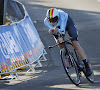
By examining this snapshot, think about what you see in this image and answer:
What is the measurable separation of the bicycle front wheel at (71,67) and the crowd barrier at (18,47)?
246 centimetres

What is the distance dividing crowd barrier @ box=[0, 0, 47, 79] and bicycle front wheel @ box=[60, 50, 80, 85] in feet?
8.07

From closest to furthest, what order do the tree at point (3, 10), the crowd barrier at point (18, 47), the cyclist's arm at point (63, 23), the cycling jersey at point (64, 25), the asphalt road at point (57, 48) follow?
the cyclist's arm at point (63, 23)
the cycling jersey at point (64, 25)
the asphalt road at point (57, 48)
the crowd barrier at point (18, 47)
the tree at point (3, 10)

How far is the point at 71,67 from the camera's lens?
365 inches

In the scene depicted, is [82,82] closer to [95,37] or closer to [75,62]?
[75,62]

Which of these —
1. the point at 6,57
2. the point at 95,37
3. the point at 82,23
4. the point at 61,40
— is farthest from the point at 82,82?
→ the point at 82,23

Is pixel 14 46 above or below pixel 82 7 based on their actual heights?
above

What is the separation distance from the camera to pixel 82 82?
9711 mm

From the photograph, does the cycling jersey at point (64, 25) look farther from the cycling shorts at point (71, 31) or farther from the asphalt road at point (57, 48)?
the asphalt road at point (57, 48)

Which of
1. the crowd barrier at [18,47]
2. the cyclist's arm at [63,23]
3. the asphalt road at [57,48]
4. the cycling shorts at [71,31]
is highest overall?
the cyclist's arm at [63,23]

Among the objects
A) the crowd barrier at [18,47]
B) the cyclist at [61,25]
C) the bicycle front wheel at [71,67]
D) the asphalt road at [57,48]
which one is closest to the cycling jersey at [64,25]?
the cyclist at [61,25]

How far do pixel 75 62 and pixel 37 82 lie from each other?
1480 mm

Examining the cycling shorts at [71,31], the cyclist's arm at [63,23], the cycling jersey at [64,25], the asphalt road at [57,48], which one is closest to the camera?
the cyclist's arm at [63,23]

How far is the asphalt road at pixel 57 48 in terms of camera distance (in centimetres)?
998

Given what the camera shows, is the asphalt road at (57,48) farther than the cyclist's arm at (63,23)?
Yes
